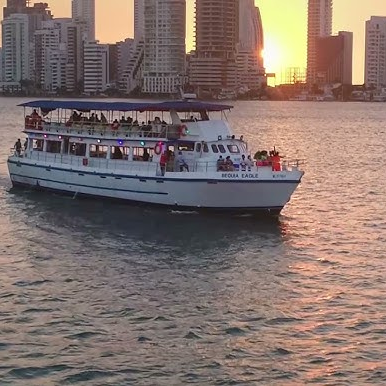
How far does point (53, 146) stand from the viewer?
141 ft

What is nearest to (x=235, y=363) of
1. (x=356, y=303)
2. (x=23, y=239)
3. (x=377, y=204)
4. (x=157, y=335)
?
(x=157, y=335)

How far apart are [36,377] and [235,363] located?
4001 millimetres

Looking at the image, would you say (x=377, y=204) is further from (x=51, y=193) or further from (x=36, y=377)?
(x=36, y=377)

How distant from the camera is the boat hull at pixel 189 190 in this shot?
35.0 metres

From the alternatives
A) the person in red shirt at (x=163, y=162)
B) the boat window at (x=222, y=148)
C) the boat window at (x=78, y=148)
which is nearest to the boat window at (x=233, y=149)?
the boat window at (x=222, y=148)

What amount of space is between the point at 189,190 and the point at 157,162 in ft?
7.53

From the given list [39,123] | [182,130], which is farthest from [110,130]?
[39,123]

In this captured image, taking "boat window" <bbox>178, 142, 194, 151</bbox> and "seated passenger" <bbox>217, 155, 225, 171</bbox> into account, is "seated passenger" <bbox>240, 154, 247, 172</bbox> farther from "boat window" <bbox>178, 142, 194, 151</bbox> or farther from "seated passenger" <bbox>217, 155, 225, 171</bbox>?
"boat window" <bbox>178, 142, 194, 151</bbox>

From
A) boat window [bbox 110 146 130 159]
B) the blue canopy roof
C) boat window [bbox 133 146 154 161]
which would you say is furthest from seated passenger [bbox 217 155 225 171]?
boat window [bbox 110 146 130 159]

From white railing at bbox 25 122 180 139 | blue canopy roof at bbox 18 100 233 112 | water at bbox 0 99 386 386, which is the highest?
blue canopy roof at bbox 18 100 233 112

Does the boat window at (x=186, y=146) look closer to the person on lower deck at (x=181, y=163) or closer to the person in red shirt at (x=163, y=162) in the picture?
the person on lower deck at (x=181, y=163)

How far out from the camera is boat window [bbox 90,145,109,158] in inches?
1602

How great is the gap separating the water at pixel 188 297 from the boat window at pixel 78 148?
274 cm

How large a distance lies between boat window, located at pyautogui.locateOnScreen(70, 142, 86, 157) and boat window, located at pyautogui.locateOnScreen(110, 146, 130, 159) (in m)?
1.84
